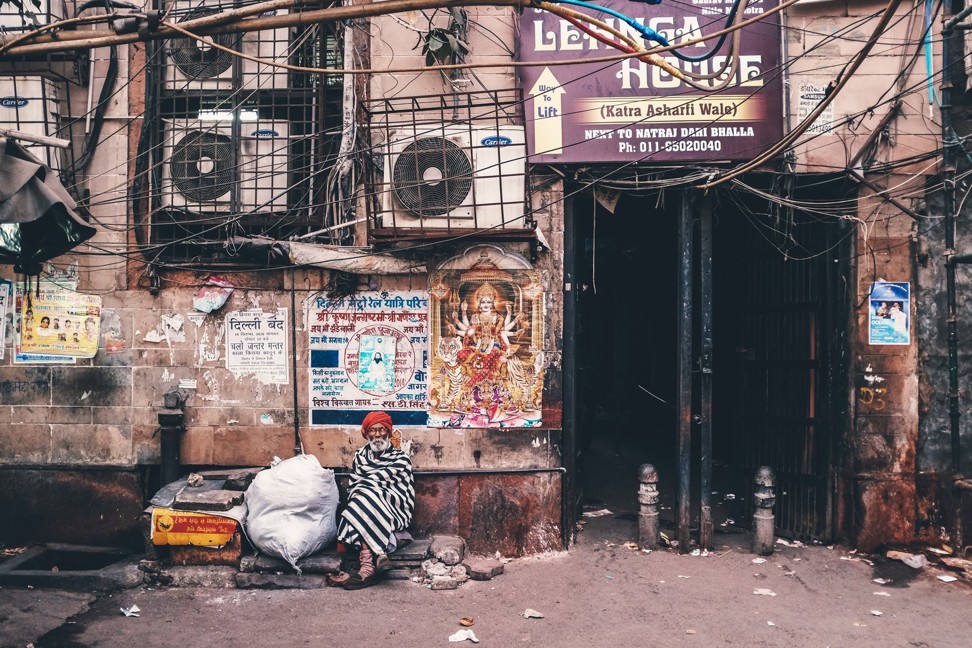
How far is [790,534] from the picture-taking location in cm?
729

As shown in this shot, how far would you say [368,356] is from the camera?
6.99 meters

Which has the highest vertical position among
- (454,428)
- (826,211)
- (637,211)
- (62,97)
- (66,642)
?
(62,97)

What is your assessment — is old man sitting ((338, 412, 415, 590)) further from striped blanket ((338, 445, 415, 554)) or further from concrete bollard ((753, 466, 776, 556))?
concrete bollard ((753, 466, 776, 556))

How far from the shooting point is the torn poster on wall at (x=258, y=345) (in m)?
7.05

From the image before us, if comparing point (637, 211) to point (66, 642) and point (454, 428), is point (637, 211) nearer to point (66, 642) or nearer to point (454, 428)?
point (454, 428)

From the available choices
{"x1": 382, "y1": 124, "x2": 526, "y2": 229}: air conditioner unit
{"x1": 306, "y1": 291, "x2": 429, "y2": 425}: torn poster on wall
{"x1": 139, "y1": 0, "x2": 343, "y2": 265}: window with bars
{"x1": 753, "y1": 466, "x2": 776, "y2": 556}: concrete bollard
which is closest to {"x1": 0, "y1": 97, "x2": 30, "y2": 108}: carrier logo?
{"x1": 139, "y1": 0, "x2": 343, "y2": 265}: window with bars

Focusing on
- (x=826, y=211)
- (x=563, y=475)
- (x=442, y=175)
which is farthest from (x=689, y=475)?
(x=442, y=175)

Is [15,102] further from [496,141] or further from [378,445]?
[378,445]

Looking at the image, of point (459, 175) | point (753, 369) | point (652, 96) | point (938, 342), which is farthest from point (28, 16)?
point (938, 342)

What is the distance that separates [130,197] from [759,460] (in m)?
7.10

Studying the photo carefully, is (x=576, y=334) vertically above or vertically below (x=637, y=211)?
below

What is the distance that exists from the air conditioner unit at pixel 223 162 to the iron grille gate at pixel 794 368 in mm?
5132

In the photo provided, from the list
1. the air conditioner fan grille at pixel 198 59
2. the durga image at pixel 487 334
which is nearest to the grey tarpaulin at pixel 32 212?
the air conditioner fan grille at pixel 198 59

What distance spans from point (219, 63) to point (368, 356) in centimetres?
338
